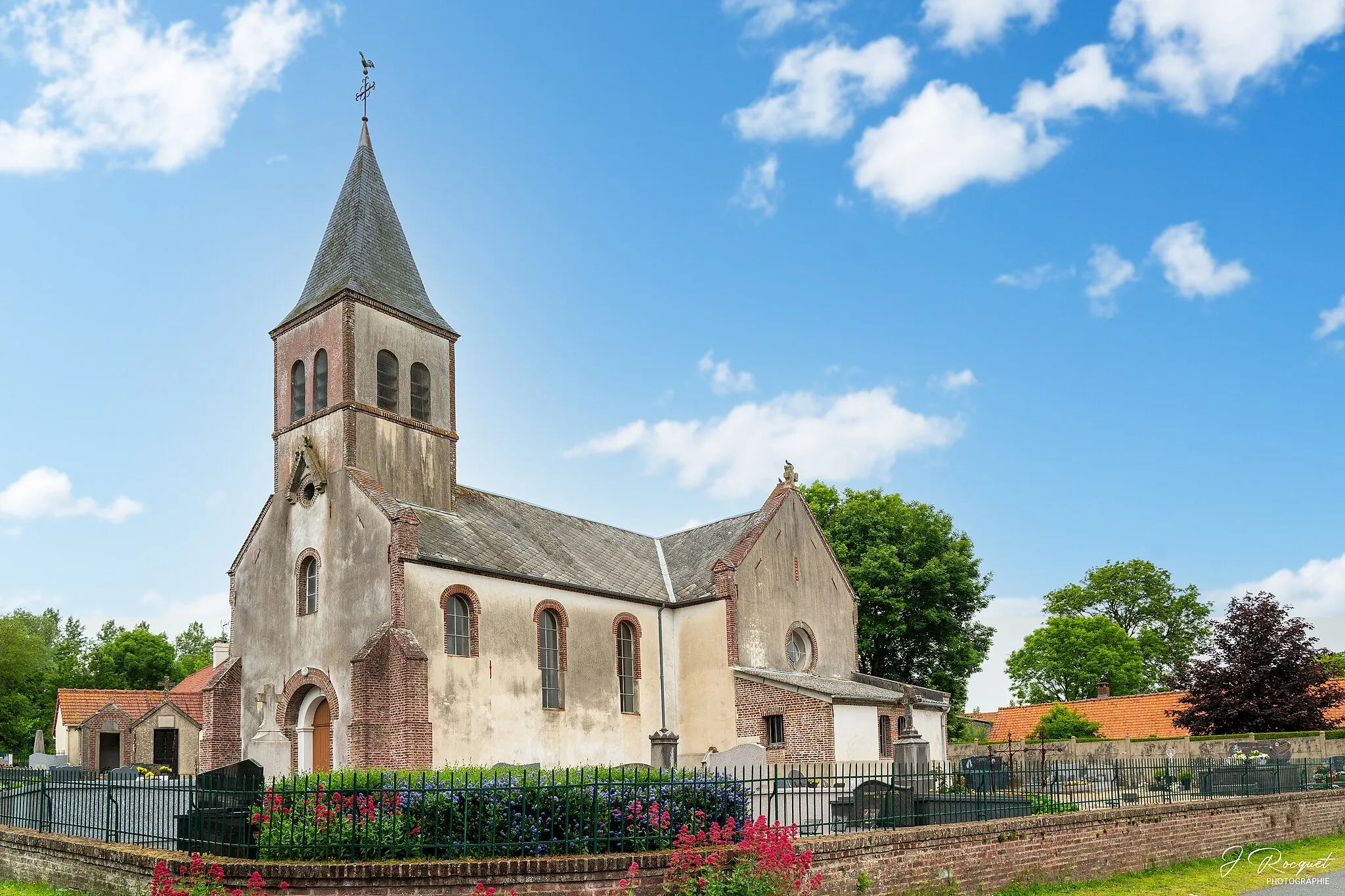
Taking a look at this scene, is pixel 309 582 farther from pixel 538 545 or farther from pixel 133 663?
pixel 133 663

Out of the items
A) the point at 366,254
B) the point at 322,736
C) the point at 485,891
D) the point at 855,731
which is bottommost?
the point at 855,731

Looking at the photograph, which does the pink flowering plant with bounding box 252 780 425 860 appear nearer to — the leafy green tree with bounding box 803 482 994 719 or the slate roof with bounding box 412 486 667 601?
the slate roof with bounding box 412 486 667 601

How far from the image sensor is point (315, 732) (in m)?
27.5

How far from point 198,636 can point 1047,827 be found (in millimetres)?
99520

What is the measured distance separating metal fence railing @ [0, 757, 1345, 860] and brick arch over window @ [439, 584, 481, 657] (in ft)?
34.9

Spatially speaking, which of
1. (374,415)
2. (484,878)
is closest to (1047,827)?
(484,878)

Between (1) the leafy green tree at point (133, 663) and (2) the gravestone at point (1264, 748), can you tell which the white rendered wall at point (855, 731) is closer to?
(2) the gravestone at point (1264, 748)

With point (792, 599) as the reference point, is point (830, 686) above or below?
below

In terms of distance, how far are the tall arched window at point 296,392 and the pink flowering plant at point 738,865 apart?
22.1m

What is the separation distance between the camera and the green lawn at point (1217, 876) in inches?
654

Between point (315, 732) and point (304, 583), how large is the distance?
3935 millimetres

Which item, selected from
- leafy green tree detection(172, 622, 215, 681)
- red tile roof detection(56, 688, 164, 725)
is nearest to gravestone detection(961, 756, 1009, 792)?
red tile roof detection(56, 688, 164, 725)

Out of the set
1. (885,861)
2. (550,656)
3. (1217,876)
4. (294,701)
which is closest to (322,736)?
(294,701)

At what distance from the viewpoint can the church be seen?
26500 millimetres
